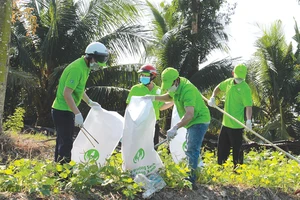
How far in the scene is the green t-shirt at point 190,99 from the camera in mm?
4746

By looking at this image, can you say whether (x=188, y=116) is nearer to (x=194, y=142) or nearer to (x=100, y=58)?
(x=194, y=142)

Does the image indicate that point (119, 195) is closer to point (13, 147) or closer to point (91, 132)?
point (91, 132)

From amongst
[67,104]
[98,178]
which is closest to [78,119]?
[67,104]

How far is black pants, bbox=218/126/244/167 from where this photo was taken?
6.23 m

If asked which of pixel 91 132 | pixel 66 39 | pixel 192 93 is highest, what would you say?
pixel 66 39

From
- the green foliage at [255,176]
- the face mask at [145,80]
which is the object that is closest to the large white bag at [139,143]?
the green foliage at [255,176]

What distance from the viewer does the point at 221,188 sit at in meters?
5.02

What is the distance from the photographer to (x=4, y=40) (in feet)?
21.6

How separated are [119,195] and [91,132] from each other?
991 millimetres

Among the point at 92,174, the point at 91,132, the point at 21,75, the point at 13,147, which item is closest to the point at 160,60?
the point at 21,75

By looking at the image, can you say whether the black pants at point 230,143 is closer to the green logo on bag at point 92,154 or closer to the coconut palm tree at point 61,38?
the green logo on bag at point 92,154

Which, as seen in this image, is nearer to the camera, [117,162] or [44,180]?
[44,180]

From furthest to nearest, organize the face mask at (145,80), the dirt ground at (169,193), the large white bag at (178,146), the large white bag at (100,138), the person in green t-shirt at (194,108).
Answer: the face mask at (145,80)
the large white bag at (178,146)
the large white bag at (100,138)
the person in green t-shirt at (194,108)
the dirt ground at (169,193)

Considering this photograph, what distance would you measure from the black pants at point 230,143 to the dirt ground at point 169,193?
3.25ft
